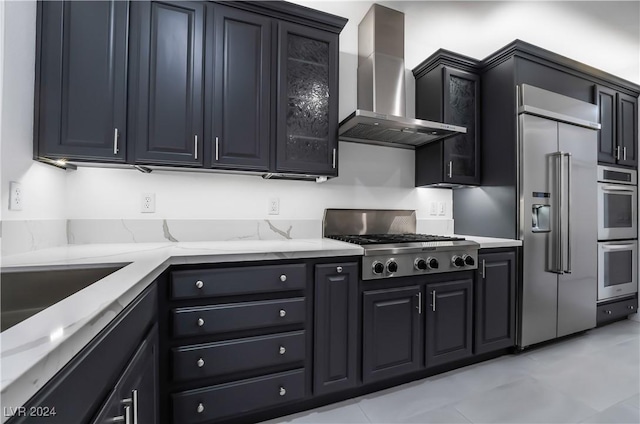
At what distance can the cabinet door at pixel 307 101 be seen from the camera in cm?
192

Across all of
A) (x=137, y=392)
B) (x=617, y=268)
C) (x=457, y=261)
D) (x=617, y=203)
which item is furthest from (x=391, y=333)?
(x=617, y=203)

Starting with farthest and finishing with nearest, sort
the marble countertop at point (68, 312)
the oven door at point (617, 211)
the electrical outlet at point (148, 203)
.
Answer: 1. the oven door at point (617, 211)
2. the electrical outlet at point (148, 203)
3. the marble countertop at point (68, 312)

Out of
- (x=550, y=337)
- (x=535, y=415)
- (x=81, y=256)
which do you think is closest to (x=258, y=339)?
(x=81, y=256)

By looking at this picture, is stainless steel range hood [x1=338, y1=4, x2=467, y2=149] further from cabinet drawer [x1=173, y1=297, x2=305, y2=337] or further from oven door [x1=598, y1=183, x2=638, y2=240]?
oven door [x1=598, y1=183, x2=638, y2=240]

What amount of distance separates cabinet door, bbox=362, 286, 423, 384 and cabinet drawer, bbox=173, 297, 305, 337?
18.3 inches

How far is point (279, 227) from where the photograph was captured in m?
2.24

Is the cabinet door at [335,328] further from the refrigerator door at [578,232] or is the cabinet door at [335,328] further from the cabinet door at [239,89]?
the refrigerator door at [578,232]

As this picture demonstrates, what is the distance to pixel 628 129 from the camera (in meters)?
3.08

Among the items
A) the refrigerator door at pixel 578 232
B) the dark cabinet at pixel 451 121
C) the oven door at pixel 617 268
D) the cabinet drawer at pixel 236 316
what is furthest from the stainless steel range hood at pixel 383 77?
the oven door at pixel 617 268

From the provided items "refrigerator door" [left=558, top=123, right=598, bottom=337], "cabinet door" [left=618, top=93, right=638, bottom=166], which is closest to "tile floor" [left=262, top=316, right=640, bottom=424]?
"refrigerator door" [left=558, top=123, right=598, bottom=337]

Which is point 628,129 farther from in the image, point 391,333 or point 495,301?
point 391,333

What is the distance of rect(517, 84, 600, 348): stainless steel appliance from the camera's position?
235cm

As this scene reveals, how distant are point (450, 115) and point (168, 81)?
7.40 ft

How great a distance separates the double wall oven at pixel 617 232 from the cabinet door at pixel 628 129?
145 millimetres
